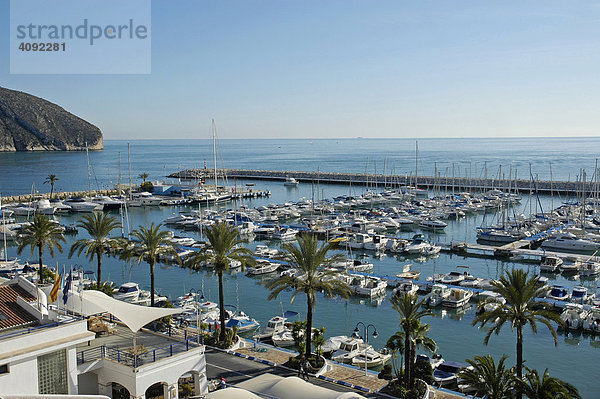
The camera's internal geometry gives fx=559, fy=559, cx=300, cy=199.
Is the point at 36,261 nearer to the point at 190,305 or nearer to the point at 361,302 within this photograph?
the point at 190,305

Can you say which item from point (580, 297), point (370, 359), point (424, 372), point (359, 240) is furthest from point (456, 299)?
point (359, 240)

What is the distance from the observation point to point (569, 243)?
60438mm

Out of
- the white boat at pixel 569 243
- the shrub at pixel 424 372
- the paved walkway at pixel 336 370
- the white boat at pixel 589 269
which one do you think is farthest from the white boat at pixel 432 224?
the shrub at pixel 424 372

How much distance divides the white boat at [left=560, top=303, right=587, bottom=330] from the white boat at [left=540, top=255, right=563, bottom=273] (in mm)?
15279

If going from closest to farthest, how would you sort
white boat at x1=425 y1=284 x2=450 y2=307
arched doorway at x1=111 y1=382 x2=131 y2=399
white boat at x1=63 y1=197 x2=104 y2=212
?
arched doorway at x1=111 y1=382 x2=131 y2=399 < white boat at x1=425 y1=284 x2=450 y2=307 < white boat at x1=63 y1=197 x2=104 y2=212

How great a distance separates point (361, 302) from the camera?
42.8m

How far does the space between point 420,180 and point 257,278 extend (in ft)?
272

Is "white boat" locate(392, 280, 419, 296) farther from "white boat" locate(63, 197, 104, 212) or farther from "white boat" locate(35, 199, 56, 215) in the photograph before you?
"white boat" locate(35, 199, 56, 215)

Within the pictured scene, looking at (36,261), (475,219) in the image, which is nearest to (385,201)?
(475,219)

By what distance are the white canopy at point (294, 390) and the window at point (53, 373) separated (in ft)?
20.6

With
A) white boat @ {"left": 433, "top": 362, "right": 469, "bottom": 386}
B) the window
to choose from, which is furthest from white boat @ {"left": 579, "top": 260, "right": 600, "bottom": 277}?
the window

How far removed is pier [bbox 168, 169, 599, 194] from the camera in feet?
355

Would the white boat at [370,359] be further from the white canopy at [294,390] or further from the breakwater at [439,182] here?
the breakwater at [439,182]

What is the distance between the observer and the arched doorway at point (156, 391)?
20.6 meters
